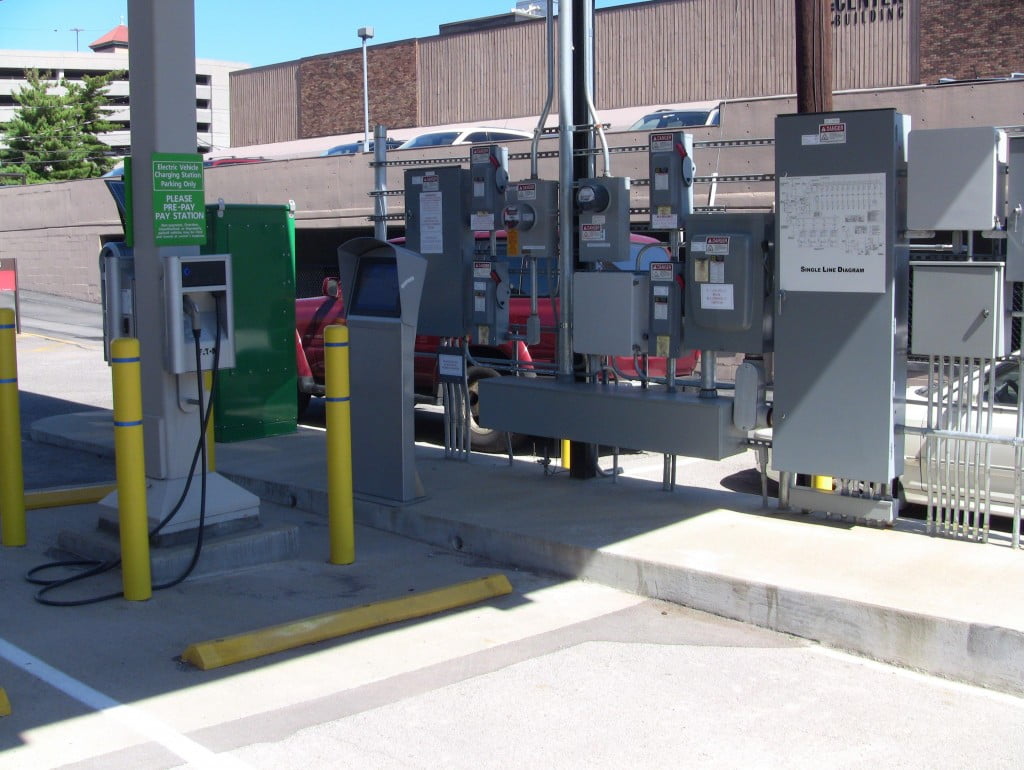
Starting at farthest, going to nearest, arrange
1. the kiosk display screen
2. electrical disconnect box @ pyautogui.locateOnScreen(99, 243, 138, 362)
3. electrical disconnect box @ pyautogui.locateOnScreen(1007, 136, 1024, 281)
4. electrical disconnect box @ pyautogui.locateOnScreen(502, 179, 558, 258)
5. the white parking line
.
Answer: electrical disconnect box @ pyautogui.locateOnScreen(502, 179, 558, 258) < the kiosk display screen < electrical disconnect box @ pyautogui.locateOnScreen(99, 243, 138, 362) < electrical disconnect box @ pyautogui.locateOnScreen(1007, 136, 1024, 281) < the white parking line

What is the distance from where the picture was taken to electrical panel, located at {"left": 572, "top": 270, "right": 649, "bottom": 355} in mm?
7594

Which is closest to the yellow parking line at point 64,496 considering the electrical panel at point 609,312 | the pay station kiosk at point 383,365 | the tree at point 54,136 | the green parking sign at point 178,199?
the pay station kiosk at point 383,365

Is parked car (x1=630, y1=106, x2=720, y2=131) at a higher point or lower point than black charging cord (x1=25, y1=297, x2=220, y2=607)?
higher

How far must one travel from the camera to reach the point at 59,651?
5.45 metres

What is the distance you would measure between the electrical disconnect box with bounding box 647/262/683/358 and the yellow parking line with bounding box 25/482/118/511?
4.21m

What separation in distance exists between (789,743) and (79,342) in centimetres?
1855

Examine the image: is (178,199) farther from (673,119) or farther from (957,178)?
(673,119)

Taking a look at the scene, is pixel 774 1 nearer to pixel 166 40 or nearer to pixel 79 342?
pixel 79 342

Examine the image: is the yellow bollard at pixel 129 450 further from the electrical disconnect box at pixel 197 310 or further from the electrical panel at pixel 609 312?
the electrical panel at pixel 609 312

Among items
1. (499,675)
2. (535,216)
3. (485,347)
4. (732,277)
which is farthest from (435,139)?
(499,675)

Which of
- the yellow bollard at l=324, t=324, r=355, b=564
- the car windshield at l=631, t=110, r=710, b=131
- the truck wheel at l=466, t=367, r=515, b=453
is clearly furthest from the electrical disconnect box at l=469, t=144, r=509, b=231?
the car windshield at l=631, t=110, r=710, b=131

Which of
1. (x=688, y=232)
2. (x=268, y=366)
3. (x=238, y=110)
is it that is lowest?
(x=268, y=366)

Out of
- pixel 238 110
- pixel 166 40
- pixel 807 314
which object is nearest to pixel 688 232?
pixel 807 314

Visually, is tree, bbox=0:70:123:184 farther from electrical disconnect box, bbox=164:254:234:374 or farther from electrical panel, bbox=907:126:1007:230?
electrical panel, bbox=907:126:1007:230
